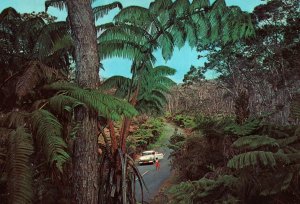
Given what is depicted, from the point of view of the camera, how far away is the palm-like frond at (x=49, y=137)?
276 cm

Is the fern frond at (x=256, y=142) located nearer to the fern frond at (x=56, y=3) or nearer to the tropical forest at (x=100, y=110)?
the tropical forest at (x=100, y=110)

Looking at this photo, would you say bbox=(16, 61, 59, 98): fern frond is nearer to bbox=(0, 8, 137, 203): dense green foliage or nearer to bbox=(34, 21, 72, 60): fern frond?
bbox=(0, 8, 137, 203): dense green foliage

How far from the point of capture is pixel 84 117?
362 cm

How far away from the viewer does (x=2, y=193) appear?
3.49 m

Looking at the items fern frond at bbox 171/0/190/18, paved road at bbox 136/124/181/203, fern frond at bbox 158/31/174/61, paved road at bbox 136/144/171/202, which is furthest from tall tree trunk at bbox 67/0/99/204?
paved road at bbox 136/144/171/202

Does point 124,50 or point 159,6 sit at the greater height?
point 159,6

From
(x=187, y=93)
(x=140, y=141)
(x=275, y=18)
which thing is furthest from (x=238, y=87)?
(x=187, y=93)

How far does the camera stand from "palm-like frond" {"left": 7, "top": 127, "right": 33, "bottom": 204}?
2539mm

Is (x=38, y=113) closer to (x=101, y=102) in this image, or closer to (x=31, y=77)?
(x=101, y=102)

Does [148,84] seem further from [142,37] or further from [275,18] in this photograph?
[275,18]

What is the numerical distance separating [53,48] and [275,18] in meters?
16.6

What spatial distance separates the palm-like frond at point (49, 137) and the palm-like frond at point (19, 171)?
0.14 m

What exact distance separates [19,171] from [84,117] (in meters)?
1.11

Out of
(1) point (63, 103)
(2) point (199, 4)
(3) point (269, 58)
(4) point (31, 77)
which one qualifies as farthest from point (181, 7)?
(3) point (269, 58)
